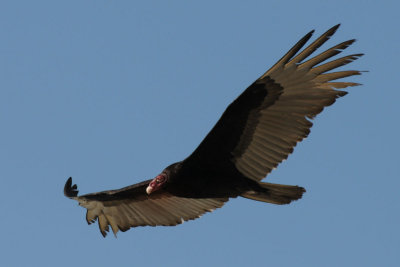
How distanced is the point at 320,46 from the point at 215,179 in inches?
69.9

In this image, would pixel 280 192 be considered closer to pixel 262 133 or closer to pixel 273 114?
pixel 262 133

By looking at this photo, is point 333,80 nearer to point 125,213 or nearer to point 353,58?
point 353,58

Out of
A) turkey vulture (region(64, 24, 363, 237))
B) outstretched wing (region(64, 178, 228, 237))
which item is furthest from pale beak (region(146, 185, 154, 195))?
outstretched wing (region(64, 178, 228, 237))

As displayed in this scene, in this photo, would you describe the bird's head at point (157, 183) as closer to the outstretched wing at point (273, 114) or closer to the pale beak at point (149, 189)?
the pale beak at point (149, 189)

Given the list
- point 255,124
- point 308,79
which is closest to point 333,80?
point 308,79

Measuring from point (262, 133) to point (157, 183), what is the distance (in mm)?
1201

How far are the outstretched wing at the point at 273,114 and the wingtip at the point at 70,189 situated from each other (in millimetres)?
1822

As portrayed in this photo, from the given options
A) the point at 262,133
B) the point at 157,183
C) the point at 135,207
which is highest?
the point at 135,207

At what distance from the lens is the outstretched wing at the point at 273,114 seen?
8.49 meters

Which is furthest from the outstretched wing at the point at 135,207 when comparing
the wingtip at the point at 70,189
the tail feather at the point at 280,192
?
the tail feather at the point at 280,192

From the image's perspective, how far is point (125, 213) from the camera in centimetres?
1041

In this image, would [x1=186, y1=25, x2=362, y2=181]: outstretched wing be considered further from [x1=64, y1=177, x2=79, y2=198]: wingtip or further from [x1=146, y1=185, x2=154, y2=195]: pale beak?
[x1=64, y1=177, x2=79, y2=198]: wingtip

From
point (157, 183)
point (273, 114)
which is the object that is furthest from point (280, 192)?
point (157, 183)

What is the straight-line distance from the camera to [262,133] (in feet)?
29.1
